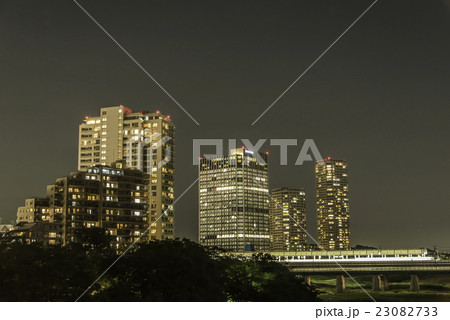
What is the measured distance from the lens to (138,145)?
114 metres

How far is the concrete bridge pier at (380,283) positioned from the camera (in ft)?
241

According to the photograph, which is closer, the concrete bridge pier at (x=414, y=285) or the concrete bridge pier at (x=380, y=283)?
the concrete bridge pier at (x=414, y=285)

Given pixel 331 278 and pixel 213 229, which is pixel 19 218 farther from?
pixel 213 229

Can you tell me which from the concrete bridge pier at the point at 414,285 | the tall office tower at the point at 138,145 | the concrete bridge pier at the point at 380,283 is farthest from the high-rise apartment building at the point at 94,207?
the concrete bridge pier at the point at 414,285

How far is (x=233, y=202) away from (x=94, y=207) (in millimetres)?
77548

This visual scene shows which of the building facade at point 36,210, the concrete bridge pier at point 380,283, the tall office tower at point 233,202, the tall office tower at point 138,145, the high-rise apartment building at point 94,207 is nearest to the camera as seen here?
the concrete bridge pier at point 380,283

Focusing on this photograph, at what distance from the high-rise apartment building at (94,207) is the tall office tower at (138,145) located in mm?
7535

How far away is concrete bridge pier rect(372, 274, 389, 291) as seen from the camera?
73.6 meters

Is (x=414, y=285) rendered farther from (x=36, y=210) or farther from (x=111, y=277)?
(x=36, y=210)

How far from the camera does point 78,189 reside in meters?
91.2

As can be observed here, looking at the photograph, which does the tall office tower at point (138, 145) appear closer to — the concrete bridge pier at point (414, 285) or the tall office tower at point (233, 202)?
the tall office tower at point (233, 202)
